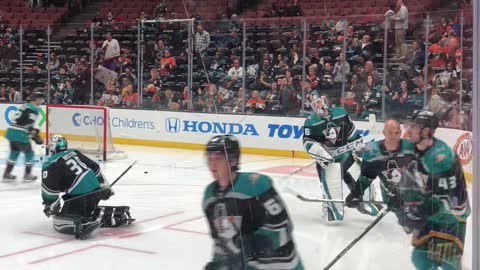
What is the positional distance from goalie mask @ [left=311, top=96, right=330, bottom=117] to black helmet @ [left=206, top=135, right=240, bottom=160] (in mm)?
582

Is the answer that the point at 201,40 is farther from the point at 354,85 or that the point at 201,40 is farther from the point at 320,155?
the point at 320,155

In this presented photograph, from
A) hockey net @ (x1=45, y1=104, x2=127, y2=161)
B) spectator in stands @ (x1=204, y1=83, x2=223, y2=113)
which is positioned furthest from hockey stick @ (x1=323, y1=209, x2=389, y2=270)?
hockey net @ (x1=45, y1=104, x2=127, y2=161)

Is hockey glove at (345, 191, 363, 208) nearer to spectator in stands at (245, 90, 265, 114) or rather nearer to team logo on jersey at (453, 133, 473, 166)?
spectator in stands at (245, 90, 265, 114)

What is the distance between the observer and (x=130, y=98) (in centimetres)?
223

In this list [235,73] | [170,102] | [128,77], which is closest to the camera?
[235,73]

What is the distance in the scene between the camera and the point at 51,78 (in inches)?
120

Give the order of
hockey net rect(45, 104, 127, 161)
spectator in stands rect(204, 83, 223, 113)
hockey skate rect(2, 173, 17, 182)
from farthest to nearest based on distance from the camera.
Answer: hockey skate rect(2, 173, 17, 182) → hockey net rect(45, 104, 127, 161) → spectator in stands rect(204, 83, 223, 113)

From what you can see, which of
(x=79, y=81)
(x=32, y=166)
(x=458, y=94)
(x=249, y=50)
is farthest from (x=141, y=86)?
(x=32, y=166)

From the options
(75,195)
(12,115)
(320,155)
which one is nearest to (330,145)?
(320,155)

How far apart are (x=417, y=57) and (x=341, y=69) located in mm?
388

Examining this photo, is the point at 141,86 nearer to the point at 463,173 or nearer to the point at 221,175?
the point at 221,175

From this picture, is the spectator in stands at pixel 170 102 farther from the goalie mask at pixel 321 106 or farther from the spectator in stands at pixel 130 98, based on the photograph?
the goalie mask at pixel 321 106

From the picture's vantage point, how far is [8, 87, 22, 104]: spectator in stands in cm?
425

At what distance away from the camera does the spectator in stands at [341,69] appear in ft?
6.02
